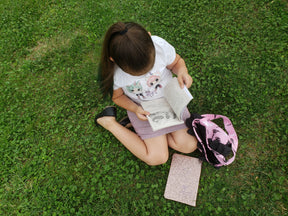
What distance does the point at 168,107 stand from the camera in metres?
2.29

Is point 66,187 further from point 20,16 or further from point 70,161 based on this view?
point 20,16

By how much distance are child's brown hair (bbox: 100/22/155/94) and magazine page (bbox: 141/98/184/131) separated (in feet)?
2.20

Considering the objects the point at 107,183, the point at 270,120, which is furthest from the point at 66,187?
the point at 270,120

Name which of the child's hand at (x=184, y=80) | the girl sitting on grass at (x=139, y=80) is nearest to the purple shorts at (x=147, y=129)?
the girl sitting on grass at (x=139, y=80)

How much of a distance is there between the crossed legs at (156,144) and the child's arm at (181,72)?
707 mm

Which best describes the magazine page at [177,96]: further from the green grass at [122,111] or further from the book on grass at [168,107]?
the green grass at [122,111]

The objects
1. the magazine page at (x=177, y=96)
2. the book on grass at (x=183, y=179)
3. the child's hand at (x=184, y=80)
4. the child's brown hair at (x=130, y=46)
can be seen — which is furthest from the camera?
the book on grass at (x=183, y=179)

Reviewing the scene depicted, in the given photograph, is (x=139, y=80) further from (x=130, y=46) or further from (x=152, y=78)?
(x=130, y=46)

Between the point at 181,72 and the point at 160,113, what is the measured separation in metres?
0.53

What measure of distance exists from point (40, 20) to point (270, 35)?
4.40 m

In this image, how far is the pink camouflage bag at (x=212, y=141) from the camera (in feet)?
7.45

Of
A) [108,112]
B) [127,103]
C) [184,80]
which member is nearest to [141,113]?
[127,103]

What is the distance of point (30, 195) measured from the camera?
265cm

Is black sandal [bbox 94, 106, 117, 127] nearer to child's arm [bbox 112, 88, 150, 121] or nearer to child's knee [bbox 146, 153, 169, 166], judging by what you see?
child's arm [bbox 112, 88, 150, 121]
